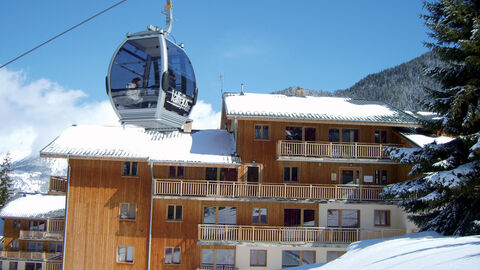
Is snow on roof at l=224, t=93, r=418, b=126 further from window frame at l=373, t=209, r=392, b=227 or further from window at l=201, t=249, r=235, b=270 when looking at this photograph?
window at l=201, t=249, r=235, b=270

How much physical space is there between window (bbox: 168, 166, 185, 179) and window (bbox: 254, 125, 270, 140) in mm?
4925

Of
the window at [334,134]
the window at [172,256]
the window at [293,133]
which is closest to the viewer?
the window at [172,256]

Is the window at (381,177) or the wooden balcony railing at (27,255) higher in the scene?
the window at (381,177)

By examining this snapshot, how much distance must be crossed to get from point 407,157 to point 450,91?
3345 mm

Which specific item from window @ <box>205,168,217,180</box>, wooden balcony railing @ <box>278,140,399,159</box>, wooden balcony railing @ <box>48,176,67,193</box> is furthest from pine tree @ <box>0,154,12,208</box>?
wooden balcony railing @ <box>278,140,399,159</box>

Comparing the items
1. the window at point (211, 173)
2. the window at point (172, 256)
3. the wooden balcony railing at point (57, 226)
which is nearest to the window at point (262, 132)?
the window at point (211, 173)

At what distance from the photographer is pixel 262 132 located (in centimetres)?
3050

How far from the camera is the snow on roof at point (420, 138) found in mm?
28511

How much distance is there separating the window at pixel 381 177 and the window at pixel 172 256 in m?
12.9

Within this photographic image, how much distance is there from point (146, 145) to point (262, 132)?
7.11 meters

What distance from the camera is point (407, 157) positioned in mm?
21906

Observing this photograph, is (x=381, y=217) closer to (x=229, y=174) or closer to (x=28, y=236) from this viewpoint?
(x=229, y=174)

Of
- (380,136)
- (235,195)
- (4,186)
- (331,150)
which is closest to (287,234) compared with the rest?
(235,195)

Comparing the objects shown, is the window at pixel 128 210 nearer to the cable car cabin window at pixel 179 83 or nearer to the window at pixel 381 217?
the cable car cabin window at pixel 179 83
